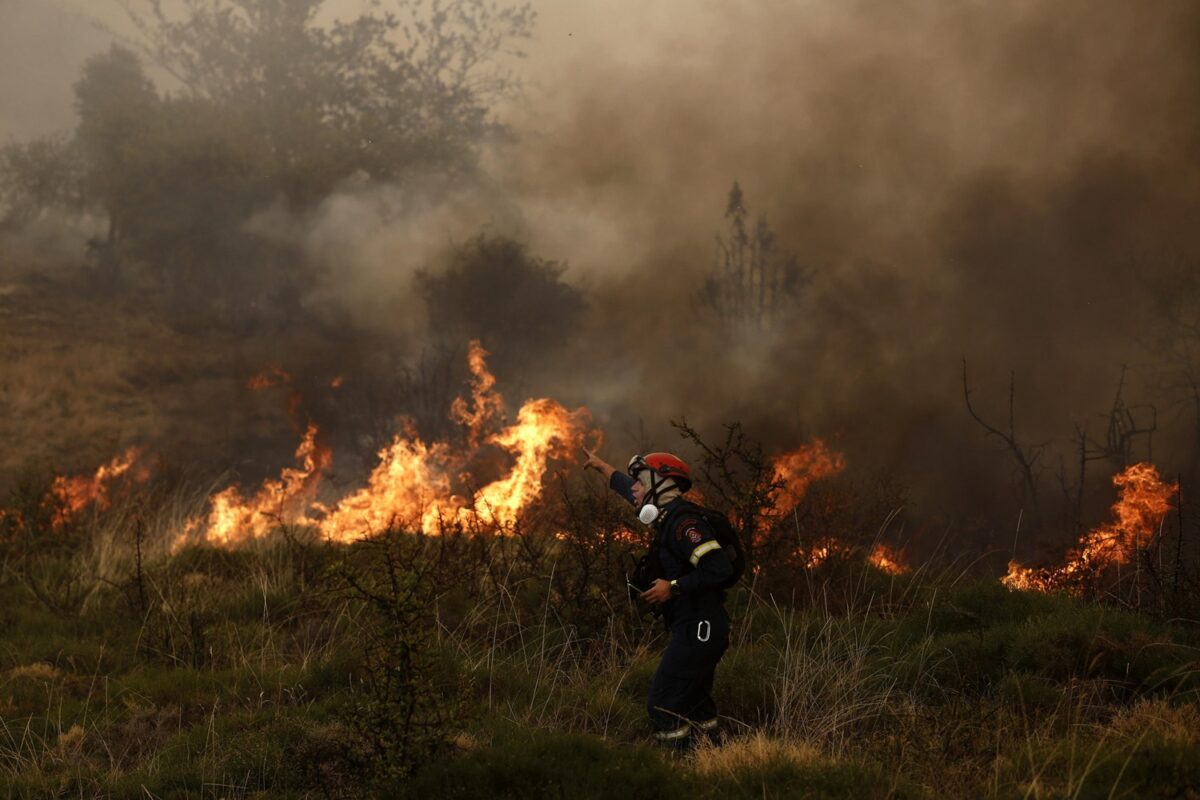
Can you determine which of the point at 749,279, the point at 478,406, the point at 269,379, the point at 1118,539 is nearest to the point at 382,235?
the point at 269,379

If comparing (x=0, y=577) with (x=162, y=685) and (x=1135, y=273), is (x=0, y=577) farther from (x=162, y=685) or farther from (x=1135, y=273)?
(x=1135, y=273)

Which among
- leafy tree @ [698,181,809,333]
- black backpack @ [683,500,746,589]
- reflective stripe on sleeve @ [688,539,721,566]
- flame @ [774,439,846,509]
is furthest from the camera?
leafy tree @ [698,181,809,333]

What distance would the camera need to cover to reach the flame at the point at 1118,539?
34.4 ft

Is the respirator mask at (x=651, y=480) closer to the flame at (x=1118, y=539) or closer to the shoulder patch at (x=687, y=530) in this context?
the shoulder patch at (x=687, y=530)

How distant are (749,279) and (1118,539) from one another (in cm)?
1396

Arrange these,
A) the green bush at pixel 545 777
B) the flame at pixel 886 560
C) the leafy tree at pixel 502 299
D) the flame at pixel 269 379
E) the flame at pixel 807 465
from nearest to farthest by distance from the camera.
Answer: the green bush at pixel 545 777 → the flame at pixel 886 560 → the flame at pixel 807 465 → the flame at pixel 269 379 → the leafy tree at pixel 502 299

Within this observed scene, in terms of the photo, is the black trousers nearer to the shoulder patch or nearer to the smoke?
the shoulder patch

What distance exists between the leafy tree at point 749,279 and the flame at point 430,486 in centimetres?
547

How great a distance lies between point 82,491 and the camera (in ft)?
51.1

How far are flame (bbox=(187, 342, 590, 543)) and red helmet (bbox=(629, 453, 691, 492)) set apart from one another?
364 cm

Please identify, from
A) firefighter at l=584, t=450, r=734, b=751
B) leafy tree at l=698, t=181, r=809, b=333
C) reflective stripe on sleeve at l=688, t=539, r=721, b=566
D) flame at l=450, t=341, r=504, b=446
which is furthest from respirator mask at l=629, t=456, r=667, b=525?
leafy tree at l=698, t=181, r=809, b=333

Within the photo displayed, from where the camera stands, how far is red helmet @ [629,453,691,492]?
21.3ft

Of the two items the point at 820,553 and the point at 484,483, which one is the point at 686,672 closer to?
the point at 820,553

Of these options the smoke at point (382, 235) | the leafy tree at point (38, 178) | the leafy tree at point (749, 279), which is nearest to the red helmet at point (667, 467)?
the leafy tree at point (749, 279)
